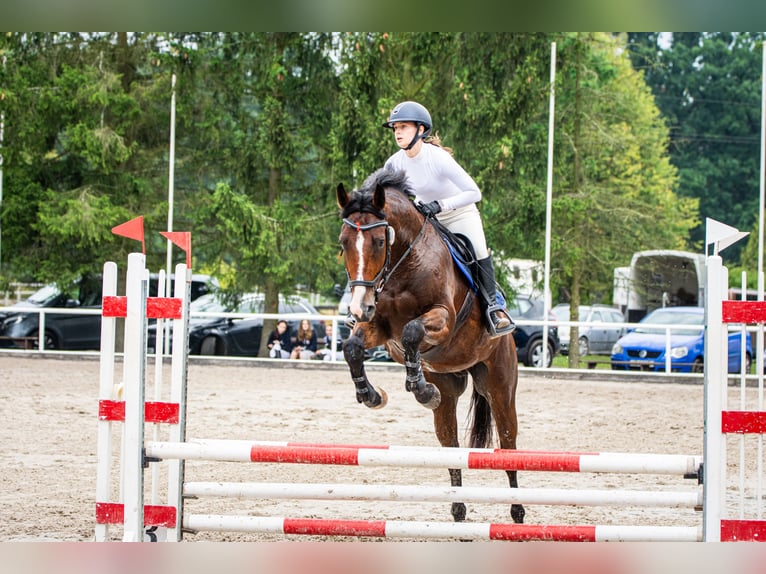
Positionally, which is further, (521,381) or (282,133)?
(282,133)

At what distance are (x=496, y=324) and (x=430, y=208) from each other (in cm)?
73

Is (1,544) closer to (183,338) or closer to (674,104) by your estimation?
(183,338)

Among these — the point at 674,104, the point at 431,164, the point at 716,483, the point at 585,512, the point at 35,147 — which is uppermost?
the point at 674,104

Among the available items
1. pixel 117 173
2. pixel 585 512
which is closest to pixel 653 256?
pixel 117 173

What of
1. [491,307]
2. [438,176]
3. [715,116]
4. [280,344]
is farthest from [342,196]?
[715,116]

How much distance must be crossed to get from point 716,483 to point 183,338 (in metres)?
2.41

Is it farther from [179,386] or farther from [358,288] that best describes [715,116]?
[179,386]

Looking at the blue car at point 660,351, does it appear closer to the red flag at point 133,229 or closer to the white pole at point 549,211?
the white pole at point 549,211

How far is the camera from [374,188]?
4.47 meters

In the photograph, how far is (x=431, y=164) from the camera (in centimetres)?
489

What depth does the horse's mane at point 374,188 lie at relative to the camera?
4391 millimetres

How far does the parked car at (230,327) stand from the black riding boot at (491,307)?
33.3ft

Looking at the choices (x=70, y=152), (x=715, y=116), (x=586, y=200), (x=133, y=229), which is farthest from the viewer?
(x=715, y=116)

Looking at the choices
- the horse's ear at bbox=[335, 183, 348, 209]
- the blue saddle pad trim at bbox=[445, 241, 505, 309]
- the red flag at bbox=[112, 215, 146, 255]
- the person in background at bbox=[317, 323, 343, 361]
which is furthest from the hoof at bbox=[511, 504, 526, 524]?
the person in background at bbox=[317, 323, 343, 361]
